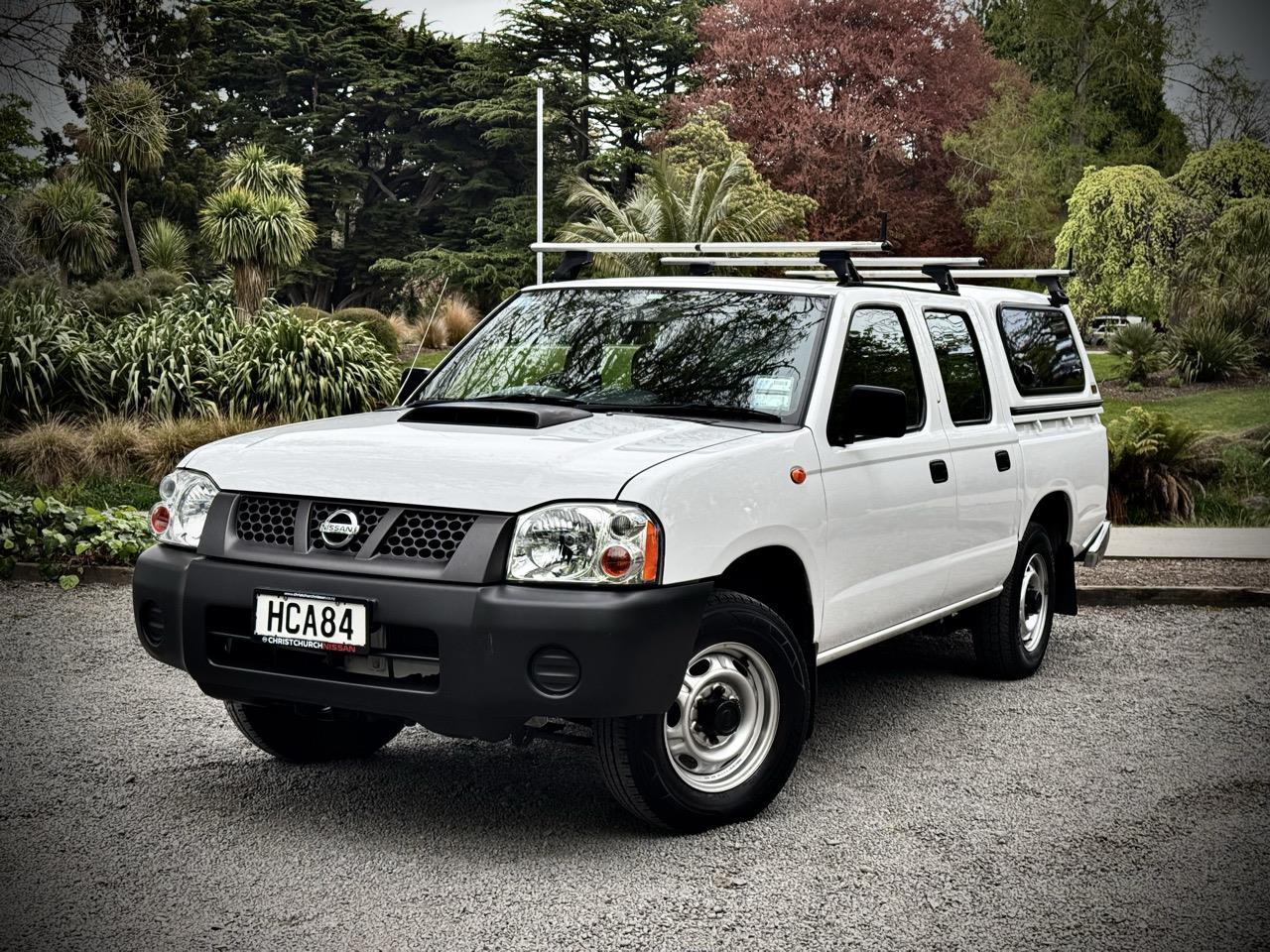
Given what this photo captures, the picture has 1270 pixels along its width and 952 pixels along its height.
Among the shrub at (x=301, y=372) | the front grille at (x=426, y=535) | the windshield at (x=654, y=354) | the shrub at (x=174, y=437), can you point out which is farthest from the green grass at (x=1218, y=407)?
the front grille at (x=426, y=535)

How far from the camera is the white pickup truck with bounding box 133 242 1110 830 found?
4.34 meters

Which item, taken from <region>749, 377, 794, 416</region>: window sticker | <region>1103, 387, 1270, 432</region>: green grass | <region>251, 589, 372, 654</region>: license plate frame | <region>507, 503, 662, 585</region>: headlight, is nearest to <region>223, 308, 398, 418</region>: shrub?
<region>1103, 387, 1270, 432</region>: green grass

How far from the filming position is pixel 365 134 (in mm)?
52438

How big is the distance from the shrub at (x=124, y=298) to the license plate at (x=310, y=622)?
15.1 m

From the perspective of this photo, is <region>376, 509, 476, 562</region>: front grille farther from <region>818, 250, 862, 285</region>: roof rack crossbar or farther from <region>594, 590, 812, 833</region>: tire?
<region>818, 250, 862, 285</region>: roof rack crossbar

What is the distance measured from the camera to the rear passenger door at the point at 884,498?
537 cm

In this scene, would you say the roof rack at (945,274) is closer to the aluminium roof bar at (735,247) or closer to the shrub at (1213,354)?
the aluminium roof bar at (735,247)

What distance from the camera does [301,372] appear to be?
50.1 ft

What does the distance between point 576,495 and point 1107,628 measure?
5.44 metres

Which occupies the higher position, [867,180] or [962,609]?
[867,180]

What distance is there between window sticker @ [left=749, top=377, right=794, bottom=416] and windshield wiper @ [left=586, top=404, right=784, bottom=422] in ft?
0.12

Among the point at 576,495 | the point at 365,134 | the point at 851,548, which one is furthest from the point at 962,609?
the point at 365,134

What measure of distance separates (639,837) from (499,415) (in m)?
1.50

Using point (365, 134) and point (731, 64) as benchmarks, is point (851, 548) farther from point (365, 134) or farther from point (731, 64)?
point (365, 134)
